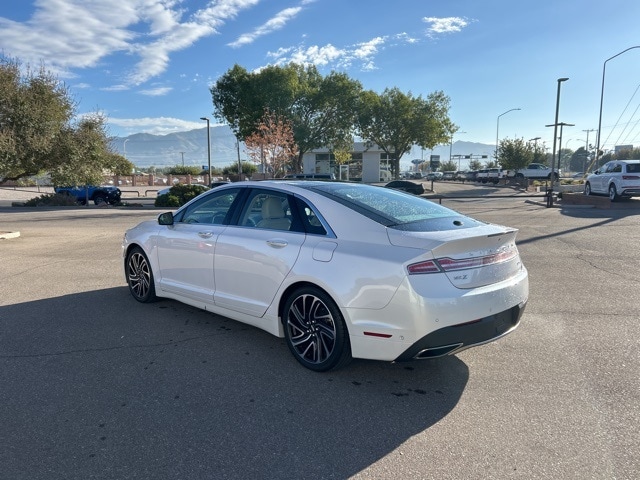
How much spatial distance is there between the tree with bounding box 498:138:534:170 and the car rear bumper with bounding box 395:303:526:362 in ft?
183

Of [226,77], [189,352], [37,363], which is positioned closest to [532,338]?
[189,352]

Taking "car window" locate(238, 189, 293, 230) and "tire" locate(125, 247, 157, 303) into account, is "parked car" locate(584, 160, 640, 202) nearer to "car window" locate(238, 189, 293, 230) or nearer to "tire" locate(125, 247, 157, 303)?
"car window" locate(238, 189, 293, 230)

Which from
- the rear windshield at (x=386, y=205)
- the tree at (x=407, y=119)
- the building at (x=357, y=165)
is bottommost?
the rear windshield at (x=386, y=205)

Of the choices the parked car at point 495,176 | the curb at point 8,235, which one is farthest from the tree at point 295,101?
the curb at point 8,235

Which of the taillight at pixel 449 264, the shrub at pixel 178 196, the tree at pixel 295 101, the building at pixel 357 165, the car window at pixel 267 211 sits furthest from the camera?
the building at pixel 357 165

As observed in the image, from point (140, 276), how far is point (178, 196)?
19983 millimetres

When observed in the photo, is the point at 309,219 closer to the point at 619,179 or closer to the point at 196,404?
the point at 196,404

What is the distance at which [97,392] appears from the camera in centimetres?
347

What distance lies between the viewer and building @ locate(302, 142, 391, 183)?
204 ft

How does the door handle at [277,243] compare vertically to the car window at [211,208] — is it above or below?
below

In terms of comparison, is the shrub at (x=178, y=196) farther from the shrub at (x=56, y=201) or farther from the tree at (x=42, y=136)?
the tree at (x=42, y=136)

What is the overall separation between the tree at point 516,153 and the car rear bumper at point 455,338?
55.8m

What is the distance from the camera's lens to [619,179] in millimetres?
19734

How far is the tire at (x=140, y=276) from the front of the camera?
5.62m
